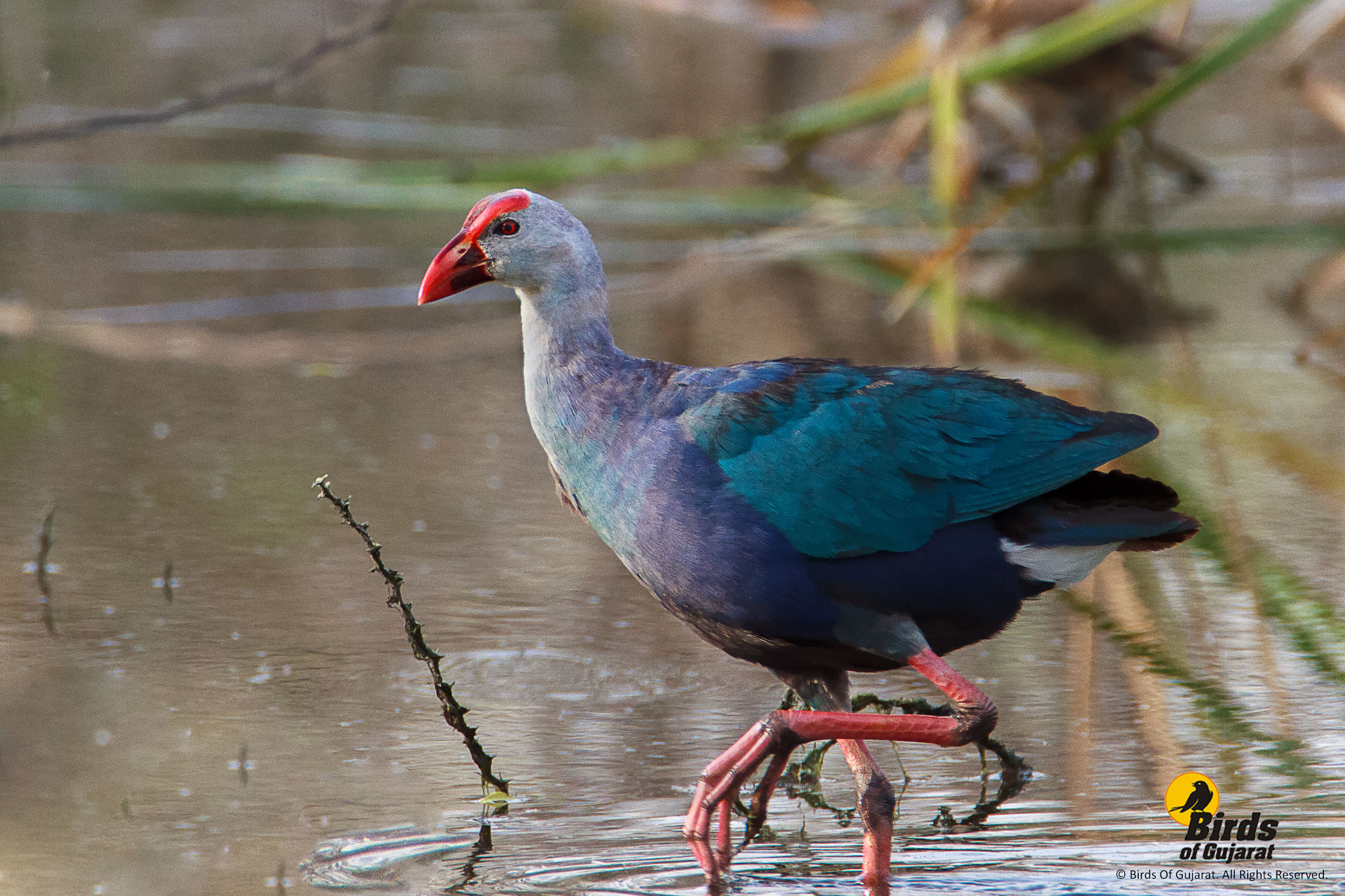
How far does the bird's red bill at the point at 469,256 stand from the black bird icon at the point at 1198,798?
1619 millimetres

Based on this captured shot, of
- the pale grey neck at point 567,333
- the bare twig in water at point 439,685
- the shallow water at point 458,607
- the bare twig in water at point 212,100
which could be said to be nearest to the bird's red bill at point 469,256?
the pale grey neck at point 567,333

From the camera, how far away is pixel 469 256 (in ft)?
11.8

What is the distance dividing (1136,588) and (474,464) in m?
2.14

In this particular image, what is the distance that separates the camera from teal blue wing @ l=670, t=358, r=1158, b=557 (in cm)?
332

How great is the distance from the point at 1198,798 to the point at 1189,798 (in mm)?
16

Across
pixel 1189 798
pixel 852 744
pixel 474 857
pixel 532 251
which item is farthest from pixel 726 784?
pixel 532 251

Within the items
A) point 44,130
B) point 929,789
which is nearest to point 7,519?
point 44,130

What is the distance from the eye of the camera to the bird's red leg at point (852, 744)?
3209 millimetres

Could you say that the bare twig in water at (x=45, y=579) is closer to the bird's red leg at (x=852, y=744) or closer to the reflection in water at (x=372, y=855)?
the reflection in water at (x=372, y=855)

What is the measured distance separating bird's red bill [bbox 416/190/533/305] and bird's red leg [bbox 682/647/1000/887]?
3.41ft

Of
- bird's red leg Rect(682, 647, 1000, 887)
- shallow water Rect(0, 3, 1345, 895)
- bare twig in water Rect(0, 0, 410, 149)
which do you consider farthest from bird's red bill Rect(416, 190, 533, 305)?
bare twig in water Rect(0, 0, 410, 149)

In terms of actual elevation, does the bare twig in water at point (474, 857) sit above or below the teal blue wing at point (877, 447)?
below

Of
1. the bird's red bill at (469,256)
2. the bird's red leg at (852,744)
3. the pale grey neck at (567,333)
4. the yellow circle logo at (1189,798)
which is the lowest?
the yellow circle logo at (1189,798)

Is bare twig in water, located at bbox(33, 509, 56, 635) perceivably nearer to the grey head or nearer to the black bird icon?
the grey head
